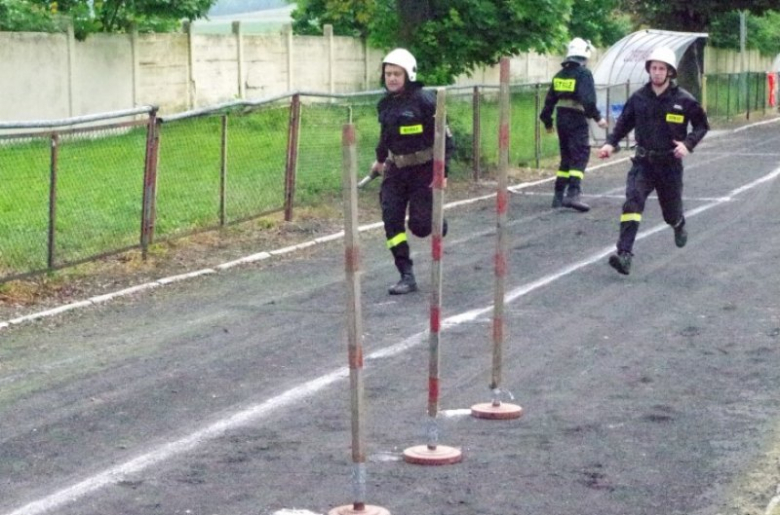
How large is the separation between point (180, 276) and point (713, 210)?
7.33 m

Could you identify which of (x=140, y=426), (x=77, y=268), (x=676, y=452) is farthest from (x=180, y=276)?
(x=676, y=452)

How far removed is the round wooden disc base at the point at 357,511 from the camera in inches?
258

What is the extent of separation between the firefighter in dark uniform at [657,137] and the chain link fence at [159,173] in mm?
4040

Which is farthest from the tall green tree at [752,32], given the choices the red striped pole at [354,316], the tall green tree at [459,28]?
the red striped pole at [354,316]

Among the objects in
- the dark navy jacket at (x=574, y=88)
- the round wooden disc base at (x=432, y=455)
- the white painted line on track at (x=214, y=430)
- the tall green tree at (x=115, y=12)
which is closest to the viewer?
the white painted line on track at (x=214, y=430)

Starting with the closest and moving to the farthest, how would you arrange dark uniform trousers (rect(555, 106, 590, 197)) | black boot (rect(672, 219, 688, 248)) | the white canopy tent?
black boot (rect(672, 219, 688, 248))
dark uniform trousers (rect(555, 106, 590, 197))
the white canopy tent

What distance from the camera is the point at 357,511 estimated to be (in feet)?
21.5

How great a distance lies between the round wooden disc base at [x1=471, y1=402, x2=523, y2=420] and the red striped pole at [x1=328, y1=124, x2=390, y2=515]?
5.72 ft

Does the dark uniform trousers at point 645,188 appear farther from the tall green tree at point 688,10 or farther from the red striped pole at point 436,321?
the tall green tree at point 688,10

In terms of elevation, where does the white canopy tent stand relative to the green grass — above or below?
above

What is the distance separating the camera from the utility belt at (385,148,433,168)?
12359mm

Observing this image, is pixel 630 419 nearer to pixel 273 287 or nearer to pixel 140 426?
pixel 140 426

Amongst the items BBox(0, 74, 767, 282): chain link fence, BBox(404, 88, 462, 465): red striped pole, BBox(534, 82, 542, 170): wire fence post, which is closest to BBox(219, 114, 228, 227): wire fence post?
BBox(0, 74, 767, 282): chain link fence

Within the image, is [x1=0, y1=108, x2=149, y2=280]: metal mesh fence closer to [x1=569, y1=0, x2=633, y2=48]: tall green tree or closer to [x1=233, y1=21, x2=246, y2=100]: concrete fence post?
[x1=233, y1=21, x2=246, y2=100]: concrete fence post
